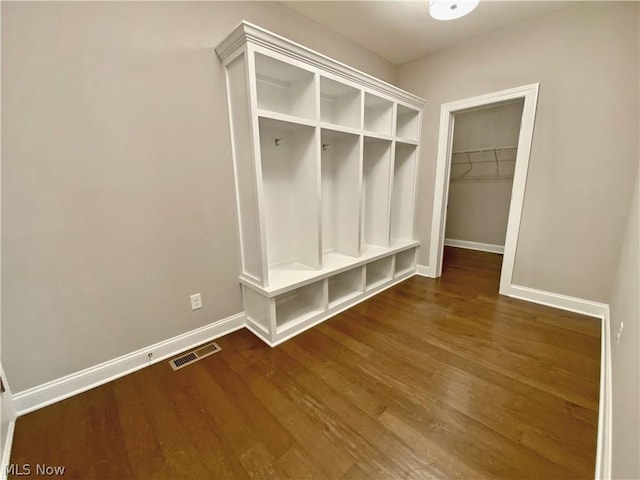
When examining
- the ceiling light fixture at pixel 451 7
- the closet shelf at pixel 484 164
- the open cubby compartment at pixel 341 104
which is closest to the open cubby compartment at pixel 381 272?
the open cubby compartment at pixel 341 104

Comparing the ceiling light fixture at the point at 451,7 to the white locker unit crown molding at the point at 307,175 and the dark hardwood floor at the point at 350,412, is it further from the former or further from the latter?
the dark hardwood floor at the point at 350,412

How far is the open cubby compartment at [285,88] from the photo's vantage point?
191 centimetres

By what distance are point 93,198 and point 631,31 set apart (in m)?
3.86

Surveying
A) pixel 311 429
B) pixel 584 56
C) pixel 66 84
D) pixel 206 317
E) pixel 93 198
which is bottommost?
pixel 311 429

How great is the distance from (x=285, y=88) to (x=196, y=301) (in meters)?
1.86

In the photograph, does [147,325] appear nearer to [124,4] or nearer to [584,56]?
[124,4]

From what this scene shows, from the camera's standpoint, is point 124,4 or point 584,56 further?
point 584,56

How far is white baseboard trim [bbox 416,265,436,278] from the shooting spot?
10.8ft

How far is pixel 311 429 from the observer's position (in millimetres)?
1285

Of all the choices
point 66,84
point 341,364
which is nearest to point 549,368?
point 341,364

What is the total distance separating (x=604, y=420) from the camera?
1.25 meters

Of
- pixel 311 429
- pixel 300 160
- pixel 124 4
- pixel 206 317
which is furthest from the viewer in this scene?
pixel 300 160

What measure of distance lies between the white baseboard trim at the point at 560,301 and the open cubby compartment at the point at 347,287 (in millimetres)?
1588

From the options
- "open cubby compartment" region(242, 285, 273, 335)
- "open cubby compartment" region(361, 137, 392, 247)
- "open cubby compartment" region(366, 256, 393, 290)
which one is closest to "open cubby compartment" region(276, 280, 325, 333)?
"open cubby compartment" region(242, 285, 273, 335)
